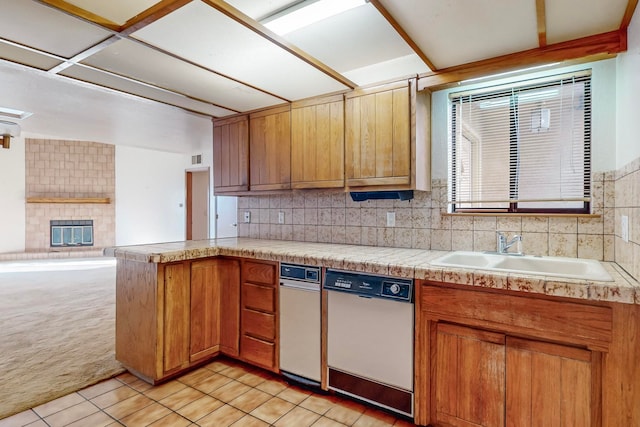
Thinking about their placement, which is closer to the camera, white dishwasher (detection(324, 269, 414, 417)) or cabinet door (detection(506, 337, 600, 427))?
cabinet door (detection(506, 337, 600, 427))

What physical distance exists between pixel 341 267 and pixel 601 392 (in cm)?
132

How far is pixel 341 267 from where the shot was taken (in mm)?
2084

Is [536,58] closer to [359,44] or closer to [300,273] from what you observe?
[359,44]

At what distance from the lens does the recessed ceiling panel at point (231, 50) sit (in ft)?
5.33

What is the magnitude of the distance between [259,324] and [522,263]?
182 centimetres

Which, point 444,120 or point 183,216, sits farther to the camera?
Result: point 183,216

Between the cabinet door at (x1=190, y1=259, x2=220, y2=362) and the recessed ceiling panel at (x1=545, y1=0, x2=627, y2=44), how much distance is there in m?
2.61

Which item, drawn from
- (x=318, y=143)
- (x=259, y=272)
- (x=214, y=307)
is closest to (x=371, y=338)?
(x=259, y=272)

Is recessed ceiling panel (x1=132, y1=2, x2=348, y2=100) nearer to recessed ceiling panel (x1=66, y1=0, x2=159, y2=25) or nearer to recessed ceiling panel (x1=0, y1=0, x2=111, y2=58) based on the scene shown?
recessed ceiling panel (x1=66, y1=0, x2=159, y2=25)

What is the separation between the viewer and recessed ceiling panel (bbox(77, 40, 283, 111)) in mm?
1982

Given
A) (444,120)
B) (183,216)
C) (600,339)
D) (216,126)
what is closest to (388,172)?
(444,120)

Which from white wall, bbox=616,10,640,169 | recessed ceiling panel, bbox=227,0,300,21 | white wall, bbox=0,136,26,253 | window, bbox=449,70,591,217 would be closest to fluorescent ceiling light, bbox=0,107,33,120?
recessed ceiling panel, bbox=227,0,300,21

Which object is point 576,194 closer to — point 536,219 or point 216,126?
point 536,219

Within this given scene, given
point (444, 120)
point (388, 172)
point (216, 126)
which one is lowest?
point (388, 172)
